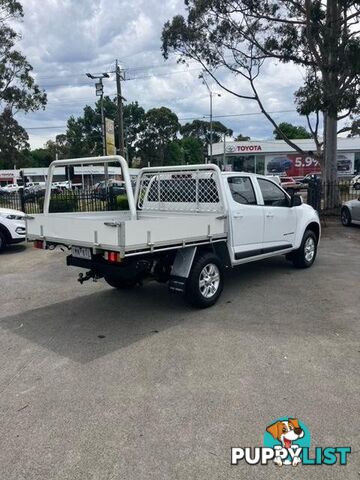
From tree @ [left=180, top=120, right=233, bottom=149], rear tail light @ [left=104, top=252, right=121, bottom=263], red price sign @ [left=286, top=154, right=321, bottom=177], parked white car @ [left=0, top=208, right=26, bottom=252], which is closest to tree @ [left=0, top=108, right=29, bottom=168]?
parked white car @ [left=0, top=208, right=26, bottom=252]

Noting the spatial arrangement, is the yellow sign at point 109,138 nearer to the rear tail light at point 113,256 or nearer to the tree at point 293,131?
the rear tail light at point 113,256

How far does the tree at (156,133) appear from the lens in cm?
7719

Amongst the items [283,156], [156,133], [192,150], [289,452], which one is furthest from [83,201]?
[192,150]

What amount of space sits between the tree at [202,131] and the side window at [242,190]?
289ft

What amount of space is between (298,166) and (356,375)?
52.7m

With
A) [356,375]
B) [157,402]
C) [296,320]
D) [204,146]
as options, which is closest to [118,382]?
[157,402]

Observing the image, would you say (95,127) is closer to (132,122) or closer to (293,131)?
(132,122)

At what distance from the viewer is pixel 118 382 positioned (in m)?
3.80

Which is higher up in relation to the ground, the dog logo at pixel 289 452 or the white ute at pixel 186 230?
the white ute at pixel 186 230

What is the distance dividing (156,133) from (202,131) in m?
18.9

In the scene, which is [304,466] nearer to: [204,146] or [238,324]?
[238,324]

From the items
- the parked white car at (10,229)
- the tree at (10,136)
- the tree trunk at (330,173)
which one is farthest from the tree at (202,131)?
the parked white car at (10,229)

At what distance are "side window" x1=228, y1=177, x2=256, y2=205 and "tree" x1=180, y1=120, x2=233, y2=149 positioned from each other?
88.0m

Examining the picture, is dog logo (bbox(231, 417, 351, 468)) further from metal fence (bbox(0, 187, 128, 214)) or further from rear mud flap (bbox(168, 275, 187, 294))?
metal fence (bbox(0, 187, 128, 214))
